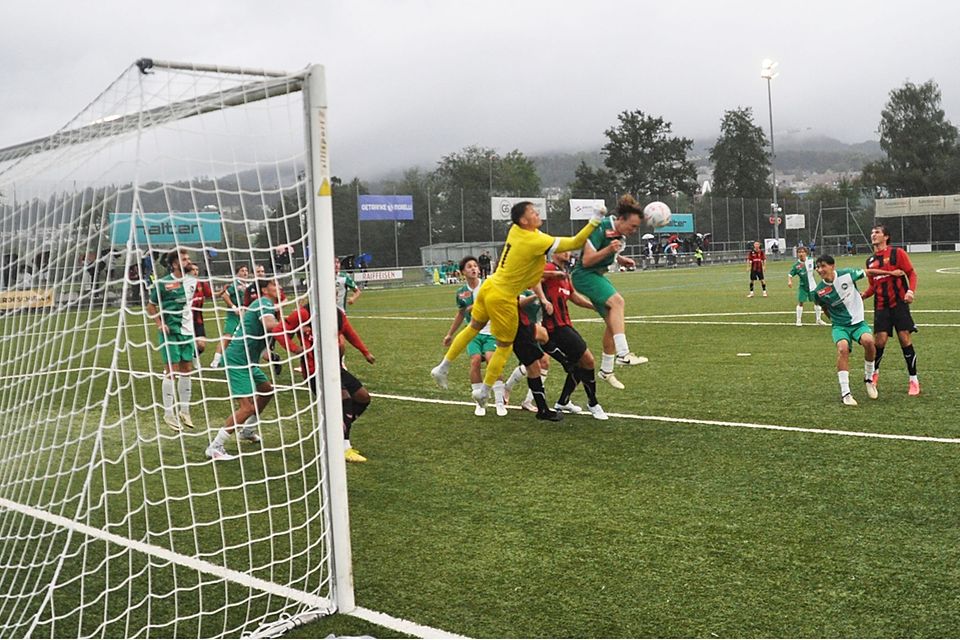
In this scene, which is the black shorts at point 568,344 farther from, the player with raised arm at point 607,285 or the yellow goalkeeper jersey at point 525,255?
the yellow goalkeeper jersey at point 525,255

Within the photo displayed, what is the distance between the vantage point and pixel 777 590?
5055mm

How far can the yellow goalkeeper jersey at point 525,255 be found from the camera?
8.41m

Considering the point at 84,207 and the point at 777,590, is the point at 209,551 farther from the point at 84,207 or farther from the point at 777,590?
the point at 777,590

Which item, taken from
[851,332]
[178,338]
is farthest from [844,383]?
[178,338]

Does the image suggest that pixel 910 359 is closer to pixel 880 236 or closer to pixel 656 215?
pixel 880 236

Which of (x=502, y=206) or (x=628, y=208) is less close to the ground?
(x=502, y=206)

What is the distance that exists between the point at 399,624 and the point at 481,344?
686 centimetres

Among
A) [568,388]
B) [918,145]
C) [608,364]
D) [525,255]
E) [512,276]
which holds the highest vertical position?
[918,145]

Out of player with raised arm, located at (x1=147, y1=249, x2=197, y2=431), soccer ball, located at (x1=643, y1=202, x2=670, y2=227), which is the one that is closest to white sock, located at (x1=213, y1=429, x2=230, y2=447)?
player with raised arm, located at (x1=147, y1=249, x2=197, y2=431)

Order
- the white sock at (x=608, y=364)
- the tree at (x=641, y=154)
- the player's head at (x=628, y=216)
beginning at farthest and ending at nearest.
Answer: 1. the tree at (x=641, y=154)
2. the white sock at (x=608, y=364)
3. the player's head at (x=628, y=216)

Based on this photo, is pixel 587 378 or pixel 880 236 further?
pixel 880 236

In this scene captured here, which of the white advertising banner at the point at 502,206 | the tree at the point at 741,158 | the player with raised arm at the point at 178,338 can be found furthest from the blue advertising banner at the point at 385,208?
the tree at the point at 741,158

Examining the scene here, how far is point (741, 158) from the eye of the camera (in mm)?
117750

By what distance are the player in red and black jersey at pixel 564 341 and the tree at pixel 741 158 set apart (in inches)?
4403
